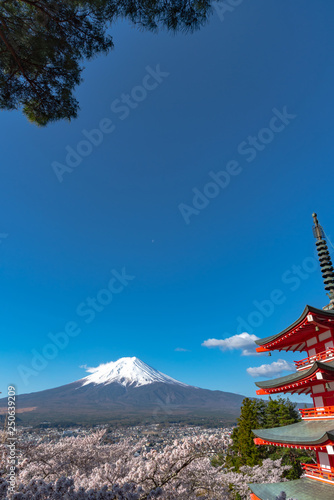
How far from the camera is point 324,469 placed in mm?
7441

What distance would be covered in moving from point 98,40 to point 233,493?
66.8ft

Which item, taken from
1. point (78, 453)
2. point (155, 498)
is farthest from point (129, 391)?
point (155, 498)

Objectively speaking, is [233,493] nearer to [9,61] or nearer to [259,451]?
[259,451]

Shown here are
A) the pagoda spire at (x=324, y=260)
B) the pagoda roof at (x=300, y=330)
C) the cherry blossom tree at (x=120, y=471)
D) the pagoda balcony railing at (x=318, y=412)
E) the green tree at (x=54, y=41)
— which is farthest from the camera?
the pagoda spire at (x=324, y=260)

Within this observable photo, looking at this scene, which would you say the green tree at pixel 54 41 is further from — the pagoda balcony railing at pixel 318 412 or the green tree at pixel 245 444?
the green tree at pixel 245 444

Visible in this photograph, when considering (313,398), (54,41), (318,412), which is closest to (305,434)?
(318,412)

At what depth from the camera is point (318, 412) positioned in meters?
7.79

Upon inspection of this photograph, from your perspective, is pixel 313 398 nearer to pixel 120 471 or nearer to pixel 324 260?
pixel 324 260

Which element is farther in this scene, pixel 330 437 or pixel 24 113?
pixel 24 113

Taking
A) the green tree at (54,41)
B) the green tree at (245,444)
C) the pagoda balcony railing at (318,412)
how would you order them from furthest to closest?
1. the green tree at (245,444)
2. the pagoda balcony railing at (318,412)
3. the green tree at (54,41)

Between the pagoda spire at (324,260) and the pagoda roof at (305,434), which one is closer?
the pagoda roof at (305,434)

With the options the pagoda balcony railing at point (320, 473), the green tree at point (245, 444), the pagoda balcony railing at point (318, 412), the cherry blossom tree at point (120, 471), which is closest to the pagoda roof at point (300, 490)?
the pagoda balcony railing at point (320, 473)

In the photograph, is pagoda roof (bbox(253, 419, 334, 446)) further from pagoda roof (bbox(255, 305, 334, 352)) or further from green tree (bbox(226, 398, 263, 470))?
green tree (bbox(226, 398, 263, 470))

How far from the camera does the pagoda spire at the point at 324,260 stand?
8.80 meters
